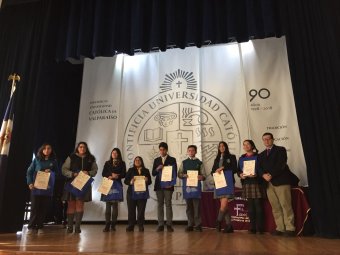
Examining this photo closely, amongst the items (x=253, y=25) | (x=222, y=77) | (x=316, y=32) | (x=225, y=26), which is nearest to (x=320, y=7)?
(x=316, y=32)

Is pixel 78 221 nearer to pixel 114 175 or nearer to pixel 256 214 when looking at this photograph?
pixel 114 175

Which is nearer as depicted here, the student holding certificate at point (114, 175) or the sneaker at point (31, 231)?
the sneaker at point (31, 231)

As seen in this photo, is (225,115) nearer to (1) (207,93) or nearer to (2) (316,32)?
(1) (207,93)

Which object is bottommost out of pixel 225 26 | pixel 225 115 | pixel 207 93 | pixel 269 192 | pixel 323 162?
pixel 269 192

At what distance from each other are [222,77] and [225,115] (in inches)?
29.2

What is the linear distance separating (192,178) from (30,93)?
2947mm

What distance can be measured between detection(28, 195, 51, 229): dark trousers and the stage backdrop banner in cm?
142

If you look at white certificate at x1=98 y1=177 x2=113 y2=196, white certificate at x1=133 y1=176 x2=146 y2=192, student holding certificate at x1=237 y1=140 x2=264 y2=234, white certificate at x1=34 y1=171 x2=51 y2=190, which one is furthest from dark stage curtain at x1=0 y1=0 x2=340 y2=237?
white certificate at x1=133 y1=176 x2=146 y2=192

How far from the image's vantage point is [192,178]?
450 centimetres

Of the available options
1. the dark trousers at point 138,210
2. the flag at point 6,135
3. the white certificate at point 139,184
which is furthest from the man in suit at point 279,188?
the flag at point 6,135

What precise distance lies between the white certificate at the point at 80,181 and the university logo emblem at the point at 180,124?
166 cm

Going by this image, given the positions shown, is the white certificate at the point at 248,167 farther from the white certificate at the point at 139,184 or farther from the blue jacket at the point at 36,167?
the blue jacket at the point at 36,167

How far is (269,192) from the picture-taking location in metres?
4.20

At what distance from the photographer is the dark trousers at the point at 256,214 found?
4.23 m
